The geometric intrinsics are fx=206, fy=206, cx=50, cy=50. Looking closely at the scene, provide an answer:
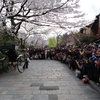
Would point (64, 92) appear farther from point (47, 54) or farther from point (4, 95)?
point (47, 54)

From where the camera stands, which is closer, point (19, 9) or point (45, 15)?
point (19, 9)

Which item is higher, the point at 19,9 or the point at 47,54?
the point at 19,9

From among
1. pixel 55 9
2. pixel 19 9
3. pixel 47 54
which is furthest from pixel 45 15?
pixel 47 54

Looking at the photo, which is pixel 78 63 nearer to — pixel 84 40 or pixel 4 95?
pixel 4 95

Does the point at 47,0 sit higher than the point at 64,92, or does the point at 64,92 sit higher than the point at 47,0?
the point at 47,0

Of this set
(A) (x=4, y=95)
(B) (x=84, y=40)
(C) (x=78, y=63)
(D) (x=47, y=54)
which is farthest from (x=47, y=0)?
(D) (x=47, y=54)

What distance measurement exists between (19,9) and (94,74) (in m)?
10.1

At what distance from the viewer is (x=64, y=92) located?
782cm

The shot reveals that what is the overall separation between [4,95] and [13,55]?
561 cm

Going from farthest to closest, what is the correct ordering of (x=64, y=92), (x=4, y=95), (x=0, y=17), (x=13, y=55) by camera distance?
(x=0, y=17) → (x=13, y=55) → (x=64, y=92) → (x=4, y=95)

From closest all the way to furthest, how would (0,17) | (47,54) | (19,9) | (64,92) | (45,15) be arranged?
(64,92), (0,17), (19,9), (45,15), (47,54)

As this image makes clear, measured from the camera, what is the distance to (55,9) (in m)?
18.0

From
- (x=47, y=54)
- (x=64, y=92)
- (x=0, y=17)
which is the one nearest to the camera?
(x=64, y=92)

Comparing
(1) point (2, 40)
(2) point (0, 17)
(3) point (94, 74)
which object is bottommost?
(3) point (94, 74)
